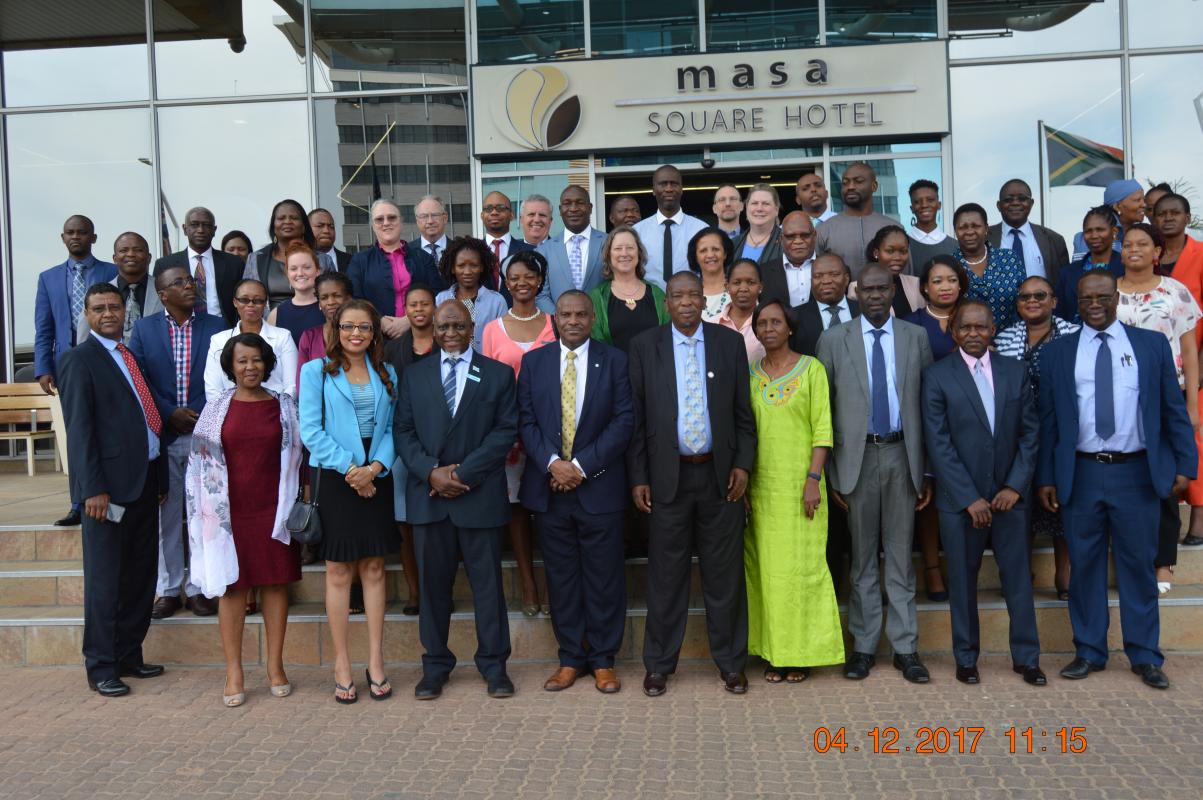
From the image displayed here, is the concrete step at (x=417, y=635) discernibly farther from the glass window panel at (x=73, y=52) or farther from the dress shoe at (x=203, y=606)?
the glass window panel at (x=73, y=52)

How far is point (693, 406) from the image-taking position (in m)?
5.12

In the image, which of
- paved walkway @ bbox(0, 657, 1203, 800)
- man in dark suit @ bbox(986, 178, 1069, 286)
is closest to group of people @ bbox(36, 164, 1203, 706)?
paved walkway @ bbox(0, 657, 1203, 800)

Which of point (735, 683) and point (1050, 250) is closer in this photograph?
point (735, 683)

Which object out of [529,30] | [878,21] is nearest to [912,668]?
[878,21]

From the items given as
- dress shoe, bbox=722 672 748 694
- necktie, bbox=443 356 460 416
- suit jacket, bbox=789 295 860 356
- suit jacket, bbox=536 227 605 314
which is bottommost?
dress shoe, bbox=722 672 748 694

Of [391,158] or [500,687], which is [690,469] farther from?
[391,158]

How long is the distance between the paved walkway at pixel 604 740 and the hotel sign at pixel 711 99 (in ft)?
22.1

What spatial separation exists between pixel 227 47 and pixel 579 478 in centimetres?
884

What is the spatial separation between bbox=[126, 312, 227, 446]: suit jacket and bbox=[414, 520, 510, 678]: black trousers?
1731 millimetres

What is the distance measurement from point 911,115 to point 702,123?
2178 mm

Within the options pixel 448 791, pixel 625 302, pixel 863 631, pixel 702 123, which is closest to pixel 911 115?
pixel 702 123

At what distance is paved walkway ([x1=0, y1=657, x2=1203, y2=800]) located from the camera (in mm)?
3998

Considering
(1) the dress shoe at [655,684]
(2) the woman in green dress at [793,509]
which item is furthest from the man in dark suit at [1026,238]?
(1) the dress shoe at [655,684]

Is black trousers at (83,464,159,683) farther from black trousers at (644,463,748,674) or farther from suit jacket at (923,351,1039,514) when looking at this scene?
suit jacket at (923,351,1039,514)
